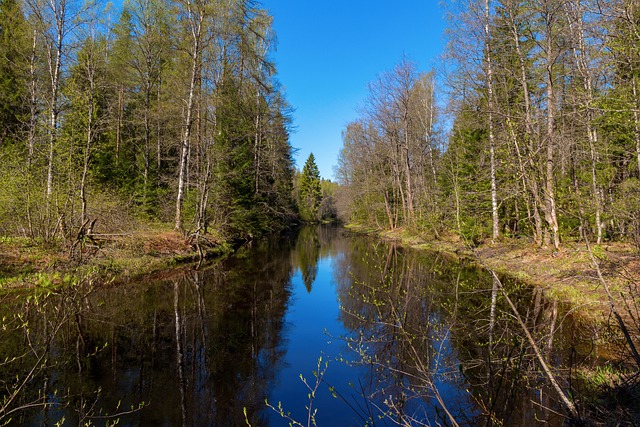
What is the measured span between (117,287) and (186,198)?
35.4 feet

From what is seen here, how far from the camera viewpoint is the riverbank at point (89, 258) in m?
8.87

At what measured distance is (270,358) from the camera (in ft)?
20.1

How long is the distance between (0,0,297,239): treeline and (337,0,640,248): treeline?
36.8 ft

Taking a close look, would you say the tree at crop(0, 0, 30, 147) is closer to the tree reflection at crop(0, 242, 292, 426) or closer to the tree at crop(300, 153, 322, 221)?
the tree reflection at crop(0, 242, 292, 426)

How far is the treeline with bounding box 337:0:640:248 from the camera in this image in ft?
16.5

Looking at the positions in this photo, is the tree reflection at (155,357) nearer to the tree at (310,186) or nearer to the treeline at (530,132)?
the treeline at (530,132)

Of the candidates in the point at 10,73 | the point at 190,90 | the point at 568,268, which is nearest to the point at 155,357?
the point at 568,268

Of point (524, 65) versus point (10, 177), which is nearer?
point (10, 177)

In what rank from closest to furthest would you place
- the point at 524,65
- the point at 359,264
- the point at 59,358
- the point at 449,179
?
1. the point at 59,358
2. the point at 524,65
3. the point at 359,264
4. the point at 449,179

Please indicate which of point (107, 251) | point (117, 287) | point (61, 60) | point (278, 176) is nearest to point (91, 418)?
point (117, 287)

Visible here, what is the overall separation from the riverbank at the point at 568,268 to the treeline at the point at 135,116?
12164 millimetres

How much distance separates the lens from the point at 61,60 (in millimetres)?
15000

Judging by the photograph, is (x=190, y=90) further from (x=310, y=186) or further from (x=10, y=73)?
(x=310, y=186)

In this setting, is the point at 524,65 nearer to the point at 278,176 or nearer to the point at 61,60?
the point at 61,60
